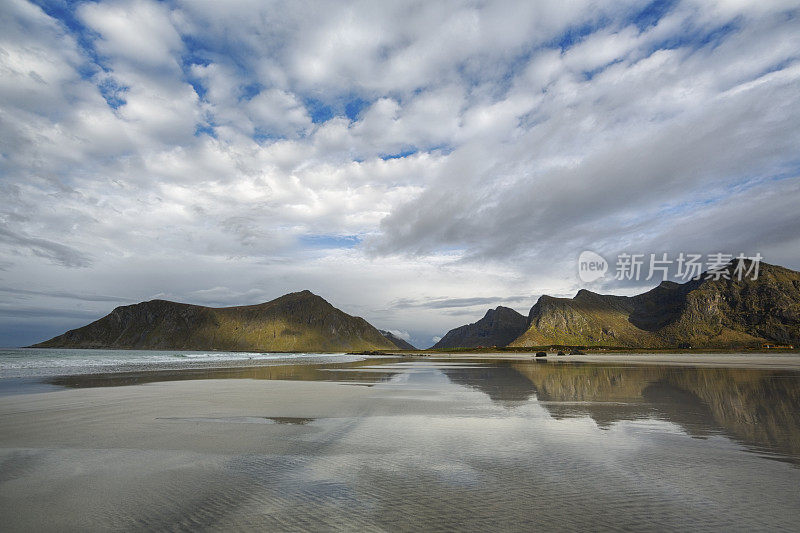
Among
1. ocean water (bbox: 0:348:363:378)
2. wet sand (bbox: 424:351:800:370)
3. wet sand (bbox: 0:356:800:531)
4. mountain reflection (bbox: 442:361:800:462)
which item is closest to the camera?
wet sand (bbox: 0:356:800:531)

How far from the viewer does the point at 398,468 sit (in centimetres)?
694

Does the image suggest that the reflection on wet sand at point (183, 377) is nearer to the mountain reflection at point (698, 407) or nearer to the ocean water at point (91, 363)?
the ocean water at point (91, 363)

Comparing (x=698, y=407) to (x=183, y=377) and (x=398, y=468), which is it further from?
(x=183, y=377)

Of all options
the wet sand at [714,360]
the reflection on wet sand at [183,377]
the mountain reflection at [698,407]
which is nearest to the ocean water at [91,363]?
the reflection on wet sand at [183,377]

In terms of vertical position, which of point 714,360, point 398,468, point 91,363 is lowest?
point 398,468

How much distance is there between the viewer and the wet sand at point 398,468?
482 centimetres

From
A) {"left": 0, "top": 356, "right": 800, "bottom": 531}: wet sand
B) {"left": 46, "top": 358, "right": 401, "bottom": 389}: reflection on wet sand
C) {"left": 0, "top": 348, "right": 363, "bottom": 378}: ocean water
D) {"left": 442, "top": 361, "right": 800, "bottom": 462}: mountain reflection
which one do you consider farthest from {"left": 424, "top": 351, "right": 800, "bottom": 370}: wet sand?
{"left": 0, "top": 348, "right": 363, "bottom": 378}: ocean water

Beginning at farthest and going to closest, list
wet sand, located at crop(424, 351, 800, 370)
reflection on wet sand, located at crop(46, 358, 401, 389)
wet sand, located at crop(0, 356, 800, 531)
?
wet sand, located at crop(424, 351, 800, 370) → reflection on wet sand, located at crop(46, 358, 401, 389) → wet sand, located at crop(0, 356, 800, 531)

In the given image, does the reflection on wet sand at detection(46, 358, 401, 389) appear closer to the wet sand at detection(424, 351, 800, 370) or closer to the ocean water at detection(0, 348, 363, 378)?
the ocean water at detection(0, 348, 363, 378)

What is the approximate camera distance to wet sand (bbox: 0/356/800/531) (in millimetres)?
4820

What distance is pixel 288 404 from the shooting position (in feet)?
49.3

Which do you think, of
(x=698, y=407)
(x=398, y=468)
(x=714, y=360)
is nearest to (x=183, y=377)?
(x=398, y=468)

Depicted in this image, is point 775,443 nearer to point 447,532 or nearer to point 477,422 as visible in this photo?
point 477,422

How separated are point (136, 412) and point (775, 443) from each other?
690 inches
